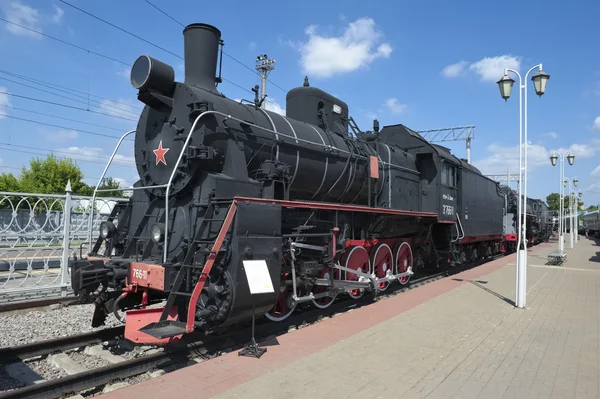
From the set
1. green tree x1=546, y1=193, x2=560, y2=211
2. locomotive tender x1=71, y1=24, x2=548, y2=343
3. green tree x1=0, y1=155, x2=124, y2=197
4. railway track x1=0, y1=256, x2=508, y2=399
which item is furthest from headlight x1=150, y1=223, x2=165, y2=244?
green tree x1=546, y1=193, x2=560, y2=211

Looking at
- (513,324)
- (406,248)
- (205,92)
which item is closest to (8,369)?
(205,92)

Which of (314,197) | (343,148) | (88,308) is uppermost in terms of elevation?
(343,148)

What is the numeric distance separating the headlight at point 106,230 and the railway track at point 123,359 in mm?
1438

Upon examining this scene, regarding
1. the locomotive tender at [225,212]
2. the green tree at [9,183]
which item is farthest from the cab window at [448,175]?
the green tree at [9,183]

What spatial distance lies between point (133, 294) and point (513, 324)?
6122mm

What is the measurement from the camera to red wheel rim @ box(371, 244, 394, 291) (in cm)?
862

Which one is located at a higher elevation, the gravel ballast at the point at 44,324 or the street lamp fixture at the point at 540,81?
the street lamp fixture at the point at 540,81

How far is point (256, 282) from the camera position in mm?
4840

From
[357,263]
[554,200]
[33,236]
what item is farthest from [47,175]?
[554,200]

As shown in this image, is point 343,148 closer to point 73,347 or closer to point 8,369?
point 73,347

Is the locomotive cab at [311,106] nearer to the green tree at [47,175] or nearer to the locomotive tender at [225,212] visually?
the locomotive tender at [225,212]

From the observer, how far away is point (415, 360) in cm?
475

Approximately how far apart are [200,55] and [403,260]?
6773 millimetres

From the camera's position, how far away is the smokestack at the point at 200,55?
6.25 m
